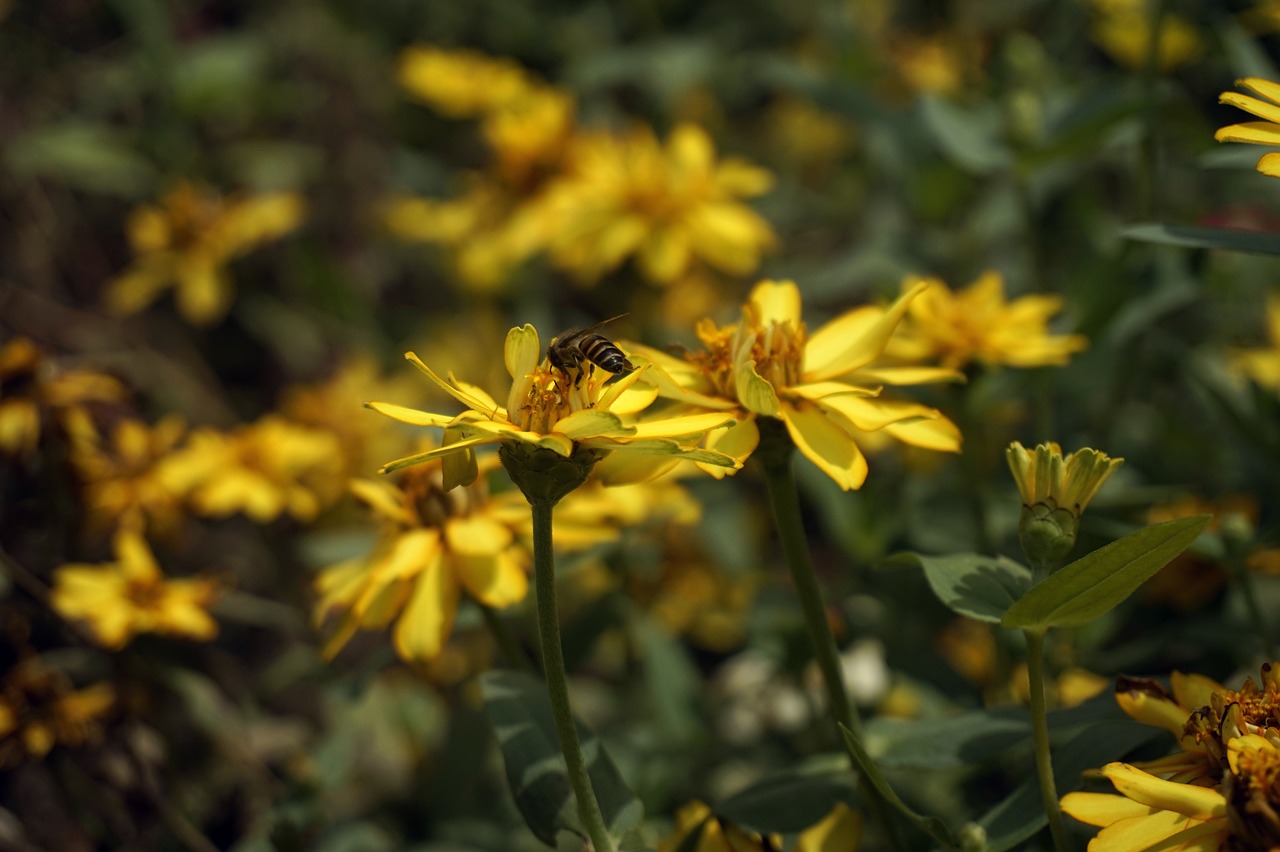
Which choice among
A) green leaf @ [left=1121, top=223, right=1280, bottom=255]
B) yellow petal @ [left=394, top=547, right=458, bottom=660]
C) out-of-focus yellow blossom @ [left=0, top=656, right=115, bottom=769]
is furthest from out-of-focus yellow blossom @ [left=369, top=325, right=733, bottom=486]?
out-of-focus yellow blossom @ [left=0, top=656, right=115, bottom=769]

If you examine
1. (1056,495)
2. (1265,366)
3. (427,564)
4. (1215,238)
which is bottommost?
(1265,366)

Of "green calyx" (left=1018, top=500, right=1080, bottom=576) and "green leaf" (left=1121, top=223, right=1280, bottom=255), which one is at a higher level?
"green leaf" (left=1121, top=223, right=1280, bottom=255)

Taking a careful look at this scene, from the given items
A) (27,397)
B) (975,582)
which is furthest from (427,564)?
(27,397)

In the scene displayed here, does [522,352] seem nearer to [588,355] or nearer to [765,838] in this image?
[588,355]

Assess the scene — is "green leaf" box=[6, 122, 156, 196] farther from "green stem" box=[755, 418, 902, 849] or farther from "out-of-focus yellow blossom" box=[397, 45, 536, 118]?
"green stem" box=[755, 418, 902, 849]

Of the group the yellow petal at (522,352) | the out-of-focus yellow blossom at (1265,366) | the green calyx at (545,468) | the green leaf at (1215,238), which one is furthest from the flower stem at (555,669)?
the out-of-focus yellow blossom at (1265,366)
